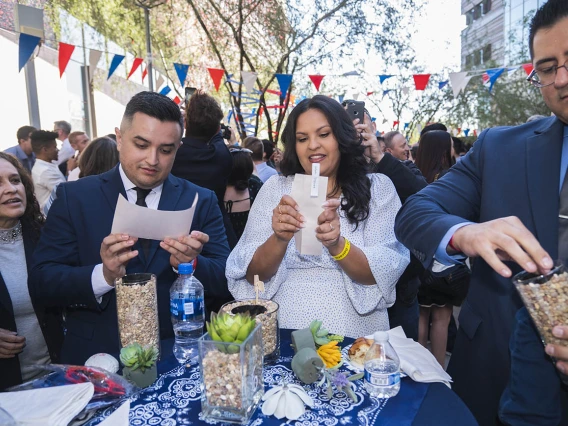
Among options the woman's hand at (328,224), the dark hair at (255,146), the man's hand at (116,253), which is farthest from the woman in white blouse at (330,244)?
the dark hair at (255,146)

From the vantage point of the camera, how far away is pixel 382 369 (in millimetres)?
1399

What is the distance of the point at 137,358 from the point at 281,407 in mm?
511

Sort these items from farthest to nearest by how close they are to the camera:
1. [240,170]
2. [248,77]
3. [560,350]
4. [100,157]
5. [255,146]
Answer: [248,77] → [255,146] → [240,170] → [100,157] → [560,350]

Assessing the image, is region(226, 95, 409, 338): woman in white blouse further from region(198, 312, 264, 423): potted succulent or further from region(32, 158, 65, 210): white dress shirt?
Result: region(32, 158, 65, 210): white dress shirt

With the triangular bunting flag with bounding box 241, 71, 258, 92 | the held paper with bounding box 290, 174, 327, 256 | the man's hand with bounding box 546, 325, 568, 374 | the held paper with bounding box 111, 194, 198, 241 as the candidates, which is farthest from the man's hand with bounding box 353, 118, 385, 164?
the triangular bunting flag with bounding box 241, 71, 258, 92

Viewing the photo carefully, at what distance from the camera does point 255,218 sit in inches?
91.4

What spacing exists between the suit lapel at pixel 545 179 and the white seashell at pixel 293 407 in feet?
2.95

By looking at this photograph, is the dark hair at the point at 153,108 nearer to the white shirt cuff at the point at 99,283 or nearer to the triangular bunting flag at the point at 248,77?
the white shirt cuff at the point at 99,283

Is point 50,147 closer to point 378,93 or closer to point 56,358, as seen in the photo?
point 56,358

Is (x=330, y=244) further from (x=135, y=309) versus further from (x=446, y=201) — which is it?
(x=135, y=309)

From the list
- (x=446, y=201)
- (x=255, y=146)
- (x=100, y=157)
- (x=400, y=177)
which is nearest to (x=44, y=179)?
(x=100, y=157)

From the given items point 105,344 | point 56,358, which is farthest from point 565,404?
point 56,358

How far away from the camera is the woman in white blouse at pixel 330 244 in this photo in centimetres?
197

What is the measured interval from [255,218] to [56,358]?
1.36m
